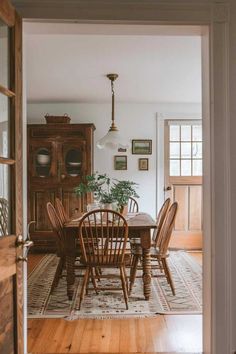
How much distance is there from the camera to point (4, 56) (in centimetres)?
184

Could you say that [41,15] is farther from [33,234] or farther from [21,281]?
[33,234]

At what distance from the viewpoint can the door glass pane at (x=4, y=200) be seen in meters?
1.82

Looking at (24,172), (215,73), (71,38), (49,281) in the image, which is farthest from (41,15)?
(49,281)

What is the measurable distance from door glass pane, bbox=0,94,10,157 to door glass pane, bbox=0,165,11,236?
83 mm

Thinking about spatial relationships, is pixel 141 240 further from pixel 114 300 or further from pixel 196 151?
pixel 196 151

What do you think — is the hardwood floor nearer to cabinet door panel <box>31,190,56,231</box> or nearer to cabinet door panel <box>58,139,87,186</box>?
cabinet door panel <box>31,190,56,231</box>

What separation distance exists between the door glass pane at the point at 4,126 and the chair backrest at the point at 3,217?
0.23 m

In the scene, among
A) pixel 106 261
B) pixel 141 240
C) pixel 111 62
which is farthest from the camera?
pixel 111 62

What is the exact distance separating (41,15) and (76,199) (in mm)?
3945

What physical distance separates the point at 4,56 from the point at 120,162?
448cm

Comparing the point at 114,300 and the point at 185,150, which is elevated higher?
the point at 185,150

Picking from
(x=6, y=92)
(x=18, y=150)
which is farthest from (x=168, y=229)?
(x=6, y=92)

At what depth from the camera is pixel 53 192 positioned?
5820 millimetres

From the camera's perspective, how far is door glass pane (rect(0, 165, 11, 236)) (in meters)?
1.82
